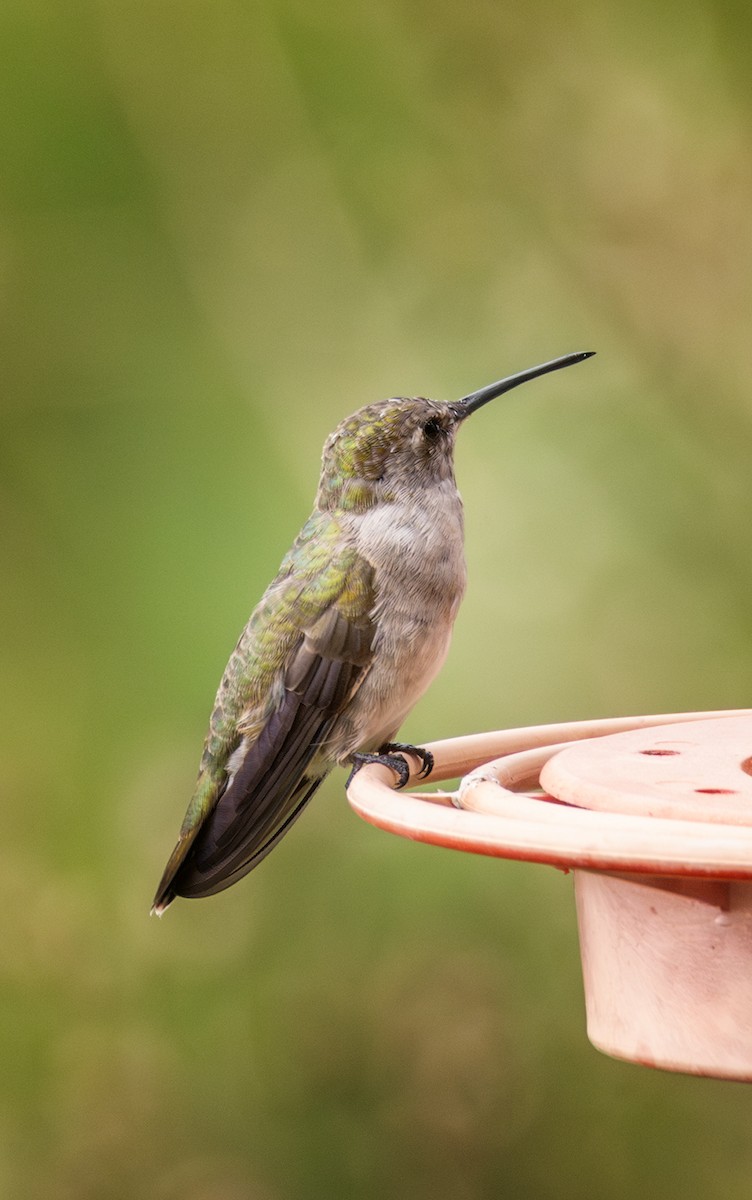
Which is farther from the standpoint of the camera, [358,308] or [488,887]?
[358,308]

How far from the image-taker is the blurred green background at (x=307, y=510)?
3.80m

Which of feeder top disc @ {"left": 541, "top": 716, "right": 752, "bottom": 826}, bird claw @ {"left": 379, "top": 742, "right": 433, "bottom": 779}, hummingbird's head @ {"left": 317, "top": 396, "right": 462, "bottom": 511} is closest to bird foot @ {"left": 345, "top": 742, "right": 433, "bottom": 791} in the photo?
bird claw @ {"left": 379, "top": 742, "right": 433, "bottom": 779}

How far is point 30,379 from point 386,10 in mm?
1540

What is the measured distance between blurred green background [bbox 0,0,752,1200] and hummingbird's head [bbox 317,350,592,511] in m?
1.45

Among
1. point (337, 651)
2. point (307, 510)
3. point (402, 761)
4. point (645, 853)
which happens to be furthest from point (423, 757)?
point (307, 510)

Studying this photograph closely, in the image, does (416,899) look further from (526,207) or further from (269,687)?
(526,207)

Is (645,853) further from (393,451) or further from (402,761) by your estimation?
(393,451)

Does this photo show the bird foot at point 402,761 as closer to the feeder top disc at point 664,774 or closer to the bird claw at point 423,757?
the bird claw at point 423,757

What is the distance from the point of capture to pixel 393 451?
2414 mm

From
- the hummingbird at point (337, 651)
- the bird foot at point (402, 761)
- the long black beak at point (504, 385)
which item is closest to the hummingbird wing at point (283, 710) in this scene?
the hummingbird at point (337, 651)

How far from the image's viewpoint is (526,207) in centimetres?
411

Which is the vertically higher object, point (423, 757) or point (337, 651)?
point (337, 651)

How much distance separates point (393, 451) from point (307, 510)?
1521mm

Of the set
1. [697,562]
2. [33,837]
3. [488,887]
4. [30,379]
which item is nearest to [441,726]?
[488,887]
